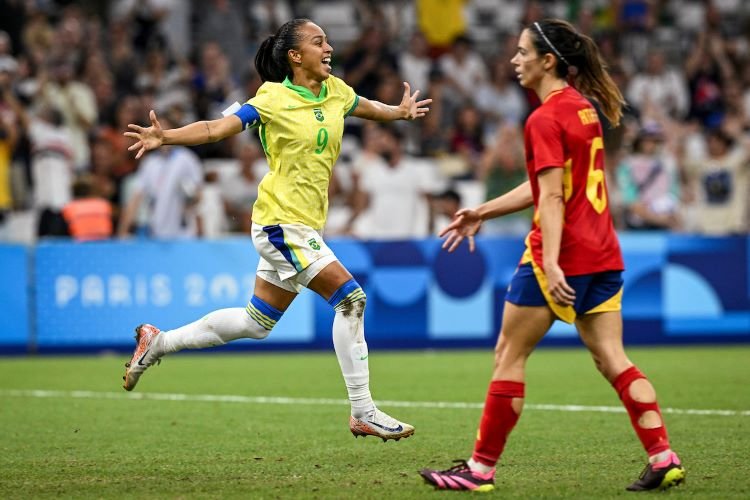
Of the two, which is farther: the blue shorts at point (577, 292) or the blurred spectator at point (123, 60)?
the blurred spectator at point (123, 60)

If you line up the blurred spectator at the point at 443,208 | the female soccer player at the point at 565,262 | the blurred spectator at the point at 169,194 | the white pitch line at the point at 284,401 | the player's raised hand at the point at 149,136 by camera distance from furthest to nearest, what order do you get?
the blurred spectator at the point at 443,208 < the blurred spectator at the point at 169,194 < the white pitch line at the point at 284,401 < the player's raised hand at the point at 149,136 < the female soccer player at the point at 565,262

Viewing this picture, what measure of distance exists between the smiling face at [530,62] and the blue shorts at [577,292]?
2.98ft

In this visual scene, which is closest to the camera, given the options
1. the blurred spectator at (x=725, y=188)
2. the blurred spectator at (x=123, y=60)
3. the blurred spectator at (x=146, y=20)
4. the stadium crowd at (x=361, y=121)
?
the stadium crowd at (x=361, y=121)

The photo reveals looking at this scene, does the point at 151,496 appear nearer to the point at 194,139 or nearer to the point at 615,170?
the point at 194,139

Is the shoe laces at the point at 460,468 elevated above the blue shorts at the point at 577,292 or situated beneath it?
situated beneath

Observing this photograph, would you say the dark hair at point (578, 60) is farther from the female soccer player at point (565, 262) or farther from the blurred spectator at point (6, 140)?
the blurred spectator at point (6, 140)

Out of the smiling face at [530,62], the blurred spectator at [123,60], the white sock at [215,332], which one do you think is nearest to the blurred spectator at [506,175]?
the blurred spectator at [123,60]

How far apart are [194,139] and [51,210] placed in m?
9.87

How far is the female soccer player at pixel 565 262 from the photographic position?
6.17m

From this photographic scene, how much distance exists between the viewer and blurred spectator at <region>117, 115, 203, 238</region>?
52.9 ft

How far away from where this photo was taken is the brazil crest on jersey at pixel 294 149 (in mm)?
7594

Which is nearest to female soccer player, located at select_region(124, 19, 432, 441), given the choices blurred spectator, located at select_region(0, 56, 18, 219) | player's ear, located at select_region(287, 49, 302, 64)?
player's ear, located at select_region(287, 49, 302, 64)

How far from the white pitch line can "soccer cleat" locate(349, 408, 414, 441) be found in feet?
7.99

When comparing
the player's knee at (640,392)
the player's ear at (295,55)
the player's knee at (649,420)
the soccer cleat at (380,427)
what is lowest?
the soccer cleat at (380,427)
